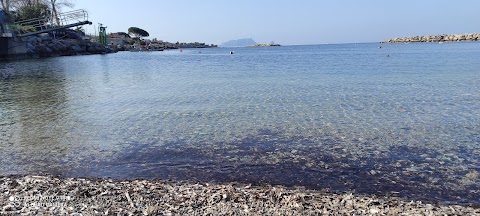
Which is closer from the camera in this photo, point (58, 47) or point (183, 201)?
point (183, 201)

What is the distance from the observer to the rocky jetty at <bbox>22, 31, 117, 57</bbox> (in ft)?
181

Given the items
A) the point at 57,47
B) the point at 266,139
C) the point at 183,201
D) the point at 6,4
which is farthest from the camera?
the point at 6,4

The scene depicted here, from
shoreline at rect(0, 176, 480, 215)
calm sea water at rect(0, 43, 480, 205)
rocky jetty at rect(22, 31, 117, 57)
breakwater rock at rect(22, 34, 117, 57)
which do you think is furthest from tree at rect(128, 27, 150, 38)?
shoreline at rect(0, 176, 480, 215)

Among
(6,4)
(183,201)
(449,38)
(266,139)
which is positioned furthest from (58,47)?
(449,38)

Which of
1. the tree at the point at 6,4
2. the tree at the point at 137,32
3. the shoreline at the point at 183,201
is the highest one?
the tree at the point at 6,4

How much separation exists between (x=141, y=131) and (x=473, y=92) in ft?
47.3

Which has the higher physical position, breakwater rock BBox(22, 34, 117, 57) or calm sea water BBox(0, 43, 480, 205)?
breakwater rock BBox(22, 34, 117, 57)

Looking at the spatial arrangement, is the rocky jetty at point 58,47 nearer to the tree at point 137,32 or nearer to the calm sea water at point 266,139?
the calm sea water at point 266,139

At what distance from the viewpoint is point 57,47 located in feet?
203

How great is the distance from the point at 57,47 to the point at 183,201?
2529 inches

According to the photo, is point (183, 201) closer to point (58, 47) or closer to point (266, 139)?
point (266, 139)

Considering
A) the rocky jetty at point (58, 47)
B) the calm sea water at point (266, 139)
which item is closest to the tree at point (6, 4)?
the rocky jetty at point (58, 47)

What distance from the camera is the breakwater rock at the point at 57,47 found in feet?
180

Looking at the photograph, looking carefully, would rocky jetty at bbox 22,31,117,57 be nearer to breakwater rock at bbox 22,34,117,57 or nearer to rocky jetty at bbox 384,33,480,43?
breakwater rock at bbox 22,34,117,57
